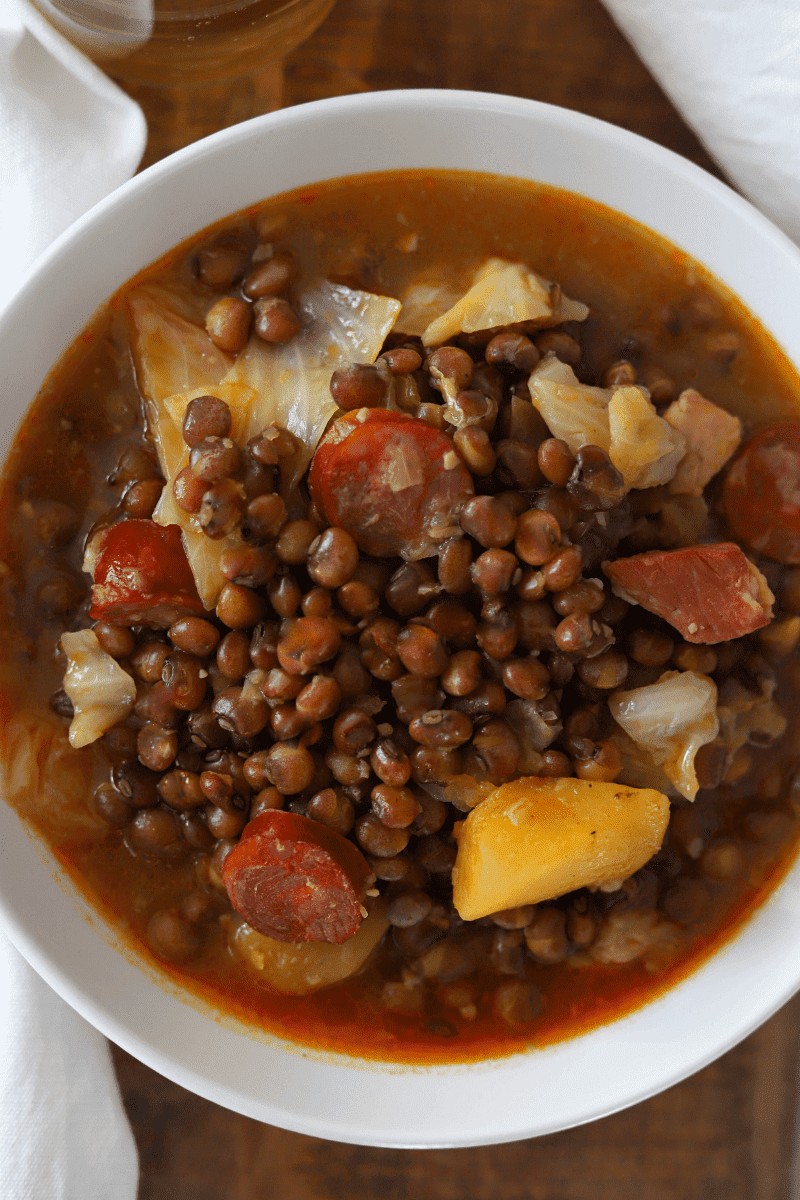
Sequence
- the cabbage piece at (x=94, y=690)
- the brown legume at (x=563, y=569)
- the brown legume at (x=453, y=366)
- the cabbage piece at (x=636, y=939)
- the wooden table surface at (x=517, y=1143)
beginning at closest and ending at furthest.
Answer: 1. the brown legume at (x=563, y=569)
2. the brown legume at (x=453, y=366)
3. the cabbage piece at (x=94, y=690)
4. the cabbage piece at (x=636, y=939)
5. the wooden table surface at (x=517, y=1143)

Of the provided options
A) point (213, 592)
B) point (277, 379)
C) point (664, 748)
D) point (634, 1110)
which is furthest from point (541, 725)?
point (634, 1110)

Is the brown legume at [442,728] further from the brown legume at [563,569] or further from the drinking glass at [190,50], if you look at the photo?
the drinking glass at [190,50]

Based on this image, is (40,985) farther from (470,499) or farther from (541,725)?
(470,499)

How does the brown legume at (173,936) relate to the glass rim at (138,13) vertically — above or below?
below

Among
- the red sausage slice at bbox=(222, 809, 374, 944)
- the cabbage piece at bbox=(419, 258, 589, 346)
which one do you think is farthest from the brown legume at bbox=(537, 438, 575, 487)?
the red sausage slice at bbox=(222, 809, 374, 944)

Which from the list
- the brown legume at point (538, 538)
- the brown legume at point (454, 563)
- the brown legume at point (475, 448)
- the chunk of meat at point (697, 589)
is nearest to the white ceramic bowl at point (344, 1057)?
the chunk of meat at point (697, 589)

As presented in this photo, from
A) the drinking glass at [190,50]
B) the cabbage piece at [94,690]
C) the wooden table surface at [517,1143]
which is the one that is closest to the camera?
the cabbage piece at [94,690]

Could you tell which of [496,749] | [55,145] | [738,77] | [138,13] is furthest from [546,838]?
[138,13]

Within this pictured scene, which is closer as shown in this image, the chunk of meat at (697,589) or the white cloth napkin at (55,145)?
the chunk of meat at (697,589)
